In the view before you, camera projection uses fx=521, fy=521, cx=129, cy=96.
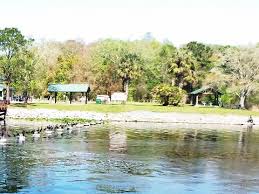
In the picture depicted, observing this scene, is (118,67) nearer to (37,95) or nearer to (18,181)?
(37,95)

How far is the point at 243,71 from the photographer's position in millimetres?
115062

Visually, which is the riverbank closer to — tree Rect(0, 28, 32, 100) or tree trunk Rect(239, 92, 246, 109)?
tree Rect(0, 28, 32, 100)

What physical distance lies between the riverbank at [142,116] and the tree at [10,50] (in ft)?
38.7

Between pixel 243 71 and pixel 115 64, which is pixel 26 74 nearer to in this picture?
pixel 115 64

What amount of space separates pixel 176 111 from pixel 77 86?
82.7 feet

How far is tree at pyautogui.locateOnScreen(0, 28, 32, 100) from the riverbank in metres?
11.8

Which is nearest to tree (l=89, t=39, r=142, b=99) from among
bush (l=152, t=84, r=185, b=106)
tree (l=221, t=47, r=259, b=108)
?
bush (l=152, t=84, r=185, b=106)

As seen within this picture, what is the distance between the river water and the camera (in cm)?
3158

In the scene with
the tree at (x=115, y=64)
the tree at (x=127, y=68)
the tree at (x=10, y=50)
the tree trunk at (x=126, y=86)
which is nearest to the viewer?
the tree at (x=10, y=50)

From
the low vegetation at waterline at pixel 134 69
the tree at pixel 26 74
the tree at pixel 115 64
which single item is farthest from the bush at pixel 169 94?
the tree at pixel 26 74

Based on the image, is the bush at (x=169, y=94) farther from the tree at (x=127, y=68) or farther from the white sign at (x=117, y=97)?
the tree at (x=127, y=68)

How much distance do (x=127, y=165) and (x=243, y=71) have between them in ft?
264

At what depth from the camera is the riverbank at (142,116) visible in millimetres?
90956

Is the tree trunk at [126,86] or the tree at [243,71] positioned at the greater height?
the tree at [243,71]
